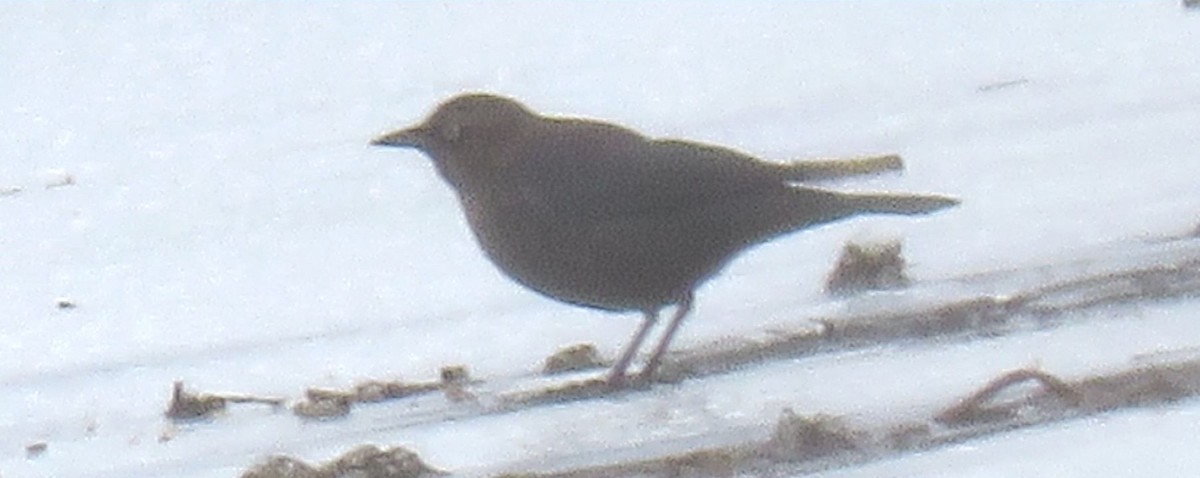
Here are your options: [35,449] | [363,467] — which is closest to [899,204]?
[363,467]

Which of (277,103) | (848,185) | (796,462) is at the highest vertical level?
(277,103)

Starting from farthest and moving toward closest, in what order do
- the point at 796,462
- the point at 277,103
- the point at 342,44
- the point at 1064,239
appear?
the point at 342,44, the point at 277,103, the point at 1064,239, the point at 796,462

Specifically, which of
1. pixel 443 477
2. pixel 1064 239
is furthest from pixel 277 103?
pixel 443 477

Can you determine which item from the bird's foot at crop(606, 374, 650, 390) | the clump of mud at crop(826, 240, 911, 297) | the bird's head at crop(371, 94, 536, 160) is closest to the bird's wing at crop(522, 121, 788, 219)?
the bird's head at crop(371, 94, 536, 160)

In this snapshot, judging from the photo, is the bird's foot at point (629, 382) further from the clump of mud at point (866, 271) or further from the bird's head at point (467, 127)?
the bird's head at point (467, 127)

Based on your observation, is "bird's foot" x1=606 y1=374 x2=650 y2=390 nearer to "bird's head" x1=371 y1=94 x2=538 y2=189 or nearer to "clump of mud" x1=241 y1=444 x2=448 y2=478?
"clump of mud" x1=241 y1=444 x2=448 y2=478

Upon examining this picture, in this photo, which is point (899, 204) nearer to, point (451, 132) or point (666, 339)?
point (666, 339)

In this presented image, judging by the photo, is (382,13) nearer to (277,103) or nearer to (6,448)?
(277,103)
